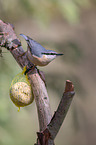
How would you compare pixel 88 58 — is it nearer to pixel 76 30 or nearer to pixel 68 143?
pixel 76 30

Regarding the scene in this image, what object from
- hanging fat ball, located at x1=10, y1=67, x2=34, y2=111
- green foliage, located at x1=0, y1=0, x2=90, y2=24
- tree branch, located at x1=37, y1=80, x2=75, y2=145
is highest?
green foliage, located at x1=0, y1=0, x2=90, y2=24

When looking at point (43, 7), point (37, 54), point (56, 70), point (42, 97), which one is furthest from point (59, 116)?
point (56, 70)

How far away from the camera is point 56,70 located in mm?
2957

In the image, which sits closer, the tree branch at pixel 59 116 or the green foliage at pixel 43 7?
the tree branch at pixel 59 116

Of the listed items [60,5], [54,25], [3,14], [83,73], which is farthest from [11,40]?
[54,25]

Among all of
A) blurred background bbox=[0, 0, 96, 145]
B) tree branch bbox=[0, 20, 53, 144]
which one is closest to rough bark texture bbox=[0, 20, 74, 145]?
tree branch bbox=[0, 20, 53, 144]

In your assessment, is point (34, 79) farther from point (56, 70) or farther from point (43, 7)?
point (56, 70)

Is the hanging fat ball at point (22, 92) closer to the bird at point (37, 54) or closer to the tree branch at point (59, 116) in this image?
the bird at point (37, 54)

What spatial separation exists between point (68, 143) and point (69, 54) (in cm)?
235

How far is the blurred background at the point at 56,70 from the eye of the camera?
1.81 metres

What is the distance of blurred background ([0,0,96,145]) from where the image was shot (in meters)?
1.81

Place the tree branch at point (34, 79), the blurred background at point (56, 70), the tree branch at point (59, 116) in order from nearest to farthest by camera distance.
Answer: the tree branch at point (59, 116), the tree branch at point (34, 79), the blurred background at point (56, 70)

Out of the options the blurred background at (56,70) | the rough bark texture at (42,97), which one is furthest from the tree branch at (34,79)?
the blurred background at (56,70)

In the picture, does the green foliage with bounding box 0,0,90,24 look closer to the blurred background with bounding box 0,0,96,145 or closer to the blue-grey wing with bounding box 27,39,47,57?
the blurred background with bounding box 0,0,96,145
